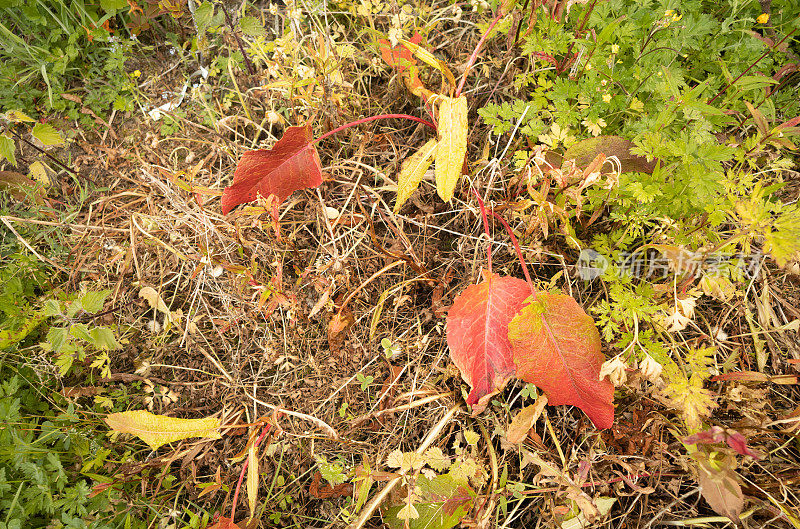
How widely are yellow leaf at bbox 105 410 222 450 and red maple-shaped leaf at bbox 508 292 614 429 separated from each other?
4.05ft

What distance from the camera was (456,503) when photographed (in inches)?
61.0

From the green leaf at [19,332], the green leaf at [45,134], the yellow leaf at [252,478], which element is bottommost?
the yellow leaf at [252,478]

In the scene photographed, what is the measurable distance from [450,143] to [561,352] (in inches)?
32.4

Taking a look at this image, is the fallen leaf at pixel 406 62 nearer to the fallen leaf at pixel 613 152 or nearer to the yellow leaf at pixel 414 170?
the yellow leaf at pixel 414 170

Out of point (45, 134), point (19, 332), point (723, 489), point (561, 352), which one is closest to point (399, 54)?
point (561, 352)

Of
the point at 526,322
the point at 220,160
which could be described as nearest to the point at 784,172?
the point at 526,322

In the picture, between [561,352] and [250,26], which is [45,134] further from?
[561,352]

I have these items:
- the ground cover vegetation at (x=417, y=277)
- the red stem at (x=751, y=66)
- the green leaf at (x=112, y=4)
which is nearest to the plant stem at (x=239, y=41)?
the ground cover vegetation at (x=417, y=277)

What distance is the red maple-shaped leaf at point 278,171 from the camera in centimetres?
164

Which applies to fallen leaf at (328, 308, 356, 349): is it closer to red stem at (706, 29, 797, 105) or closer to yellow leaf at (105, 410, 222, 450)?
yellow leaf at (105, 410, 222, 450)

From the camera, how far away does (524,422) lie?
1567 mm

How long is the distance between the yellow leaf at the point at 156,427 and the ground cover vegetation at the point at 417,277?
0.04ft

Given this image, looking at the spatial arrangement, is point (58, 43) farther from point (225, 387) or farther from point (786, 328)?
point (786, 328)

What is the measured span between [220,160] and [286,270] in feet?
2.15
